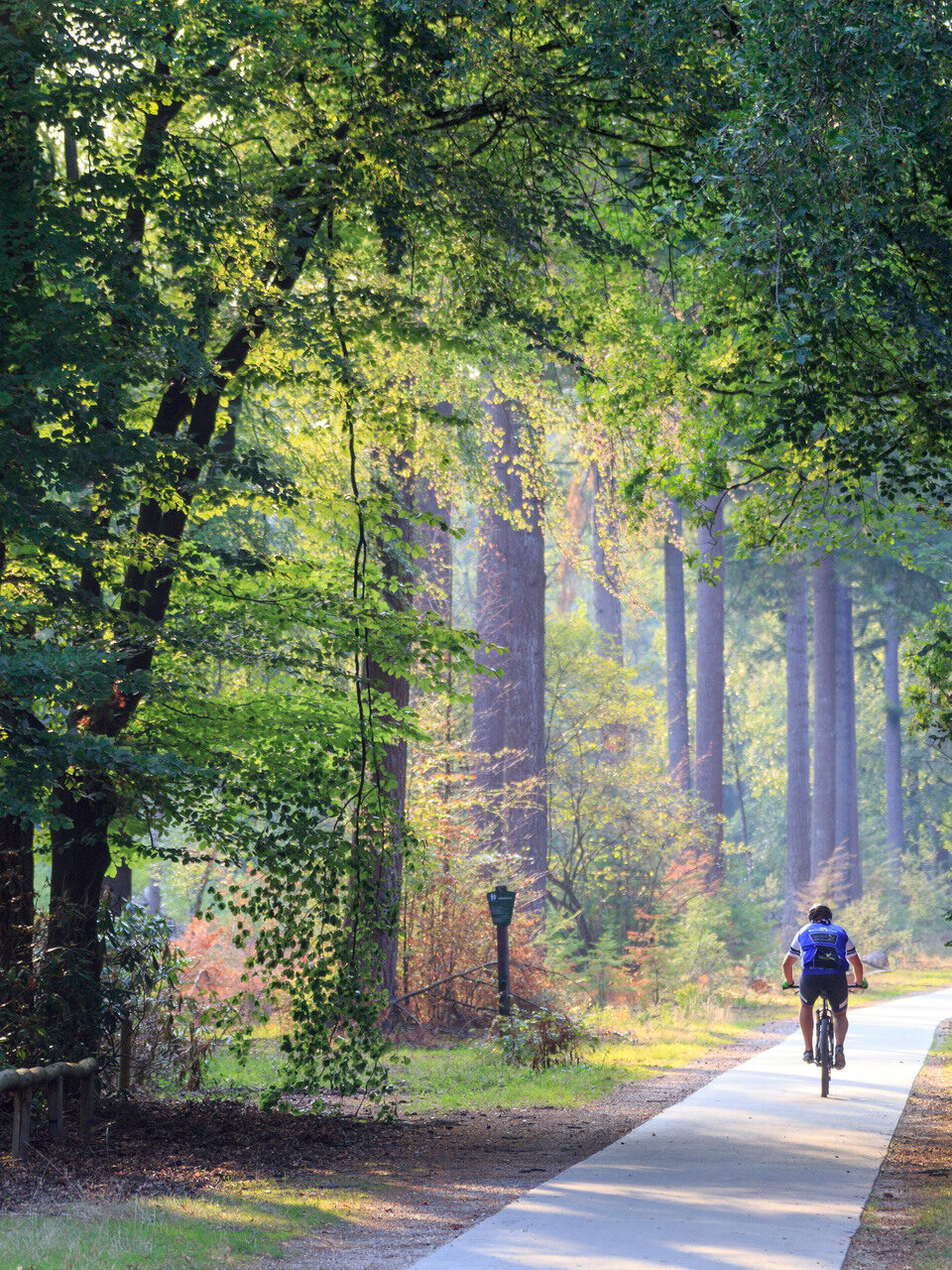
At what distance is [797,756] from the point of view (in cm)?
3881

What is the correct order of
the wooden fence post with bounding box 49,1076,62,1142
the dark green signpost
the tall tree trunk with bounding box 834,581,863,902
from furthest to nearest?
1. the tall tree trunk with bounding box 834,581,863,902
2. the dark green signpost
3. the wooden fence post with bounding box 49,1076,62,1142

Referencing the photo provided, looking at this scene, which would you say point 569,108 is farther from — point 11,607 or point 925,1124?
point 925,1124

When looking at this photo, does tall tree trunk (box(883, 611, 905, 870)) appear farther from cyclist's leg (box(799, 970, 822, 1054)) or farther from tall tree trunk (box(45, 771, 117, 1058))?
tall tree trunk (box(45, 771, 117, 1058))

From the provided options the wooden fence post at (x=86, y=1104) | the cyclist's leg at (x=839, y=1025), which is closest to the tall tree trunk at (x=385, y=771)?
the wooden fence post at (x=86, y=1104)

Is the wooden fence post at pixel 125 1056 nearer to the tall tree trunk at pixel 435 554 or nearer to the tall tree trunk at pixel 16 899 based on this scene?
the tall tree trunk at pixel 16 899

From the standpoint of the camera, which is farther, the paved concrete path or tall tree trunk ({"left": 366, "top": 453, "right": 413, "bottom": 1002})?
tall tree trunk ({"left": 366, "top": 453, "right": 413, "bottom": 1002})

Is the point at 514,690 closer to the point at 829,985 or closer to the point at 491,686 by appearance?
the point at 491,686

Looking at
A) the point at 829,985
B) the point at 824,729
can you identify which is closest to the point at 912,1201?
the point at 829,985

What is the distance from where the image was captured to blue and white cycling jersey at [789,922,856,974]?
11906mm

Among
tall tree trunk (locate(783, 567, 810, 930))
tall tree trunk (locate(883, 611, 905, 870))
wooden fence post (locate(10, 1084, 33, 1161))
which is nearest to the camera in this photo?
wooden fence post (locate(10, 1084, 33, 1161))

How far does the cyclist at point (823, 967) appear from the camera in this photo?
465 inches

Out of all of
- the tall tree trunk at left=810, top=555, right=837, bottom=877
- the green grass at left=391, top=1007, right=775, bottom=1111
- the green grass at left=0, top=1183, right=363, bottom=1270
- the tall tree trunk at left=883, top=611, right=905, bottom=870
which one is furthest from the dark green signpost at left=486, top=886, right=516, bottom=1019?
the tall tree trunk at left=883, top=611, right=905, bottom=870

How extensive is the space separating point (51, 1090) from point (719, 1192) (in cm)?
431

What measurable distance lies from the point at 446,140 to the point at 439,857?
922 cm
